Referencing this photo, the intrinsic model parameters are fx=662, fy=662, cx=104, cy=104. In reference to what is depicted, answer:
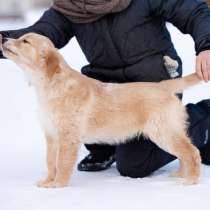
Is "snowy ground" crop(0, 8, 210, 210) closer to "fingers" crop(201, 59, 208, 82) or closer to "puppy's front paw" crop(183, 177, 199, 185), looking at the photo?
"puppy's front paw" crop(183, 177, 199, 185)

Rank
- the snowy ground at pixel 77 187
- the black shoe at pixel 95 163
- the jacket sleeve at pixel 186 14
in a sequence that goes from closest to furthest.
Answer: the snowy ground at pixel 77 187, the jacket sleeve at pixel 186 14, the black shoe at pixel 95 163

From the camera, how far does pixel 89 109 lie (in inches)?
137

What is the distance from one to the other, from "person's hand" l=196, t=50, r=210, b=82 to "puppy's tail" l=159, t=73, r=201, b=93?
2.1 inches

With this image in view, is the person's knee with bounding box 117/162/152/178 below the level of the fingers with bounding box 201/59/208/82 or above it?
below

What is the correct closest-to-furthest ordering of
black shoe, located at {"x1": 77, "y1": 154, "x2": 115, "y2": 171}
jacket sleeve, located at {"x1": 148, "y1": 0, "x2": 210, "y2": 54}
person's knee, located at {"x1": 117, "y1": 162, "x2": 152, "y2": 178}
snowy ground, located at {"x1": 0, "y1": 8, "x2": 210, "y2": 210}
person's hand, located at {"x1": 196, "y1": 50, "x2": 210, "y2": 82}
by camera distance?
1. snowy ground, located at {"x1": 0, "y1": 8, "x2": 210, "y2": 210}
2. person's hand, located at {"x1": 196, "y1": 50, "x2": 210, "y2": 82}
3. jacket sleeve, located at {"x1": 148, "y1": 0, "x2": 210, "y2": 54}
4. person's knee, located at {"x1": 117, "y1": 162, "x2": 152, "y2": 178}
5. black shoe, located at {"x1": 77, "y1": 154, "x2": 115, "y2": 171}

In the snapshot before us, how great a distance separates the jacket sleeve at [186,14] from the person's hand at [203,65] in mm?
135

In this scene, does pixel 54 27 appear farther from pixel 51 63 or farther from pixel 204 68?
pixel 204 68

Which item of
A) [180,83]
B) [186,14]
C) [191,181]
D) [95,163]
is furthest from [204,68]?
[95,163]

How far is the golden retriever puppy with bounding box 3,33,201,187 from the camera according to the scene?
3436 mm

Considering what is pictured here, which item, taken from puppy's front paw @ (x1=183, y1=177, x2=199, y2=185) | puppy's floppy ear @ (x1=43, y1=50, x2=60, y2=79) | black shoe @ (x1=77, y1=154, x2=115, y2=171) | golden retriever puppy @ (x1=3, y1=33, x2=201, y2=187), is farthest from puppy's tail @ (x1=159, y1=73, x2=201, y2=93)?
black shoe @ (x1=77, y1=154, x2=115, y2=171)

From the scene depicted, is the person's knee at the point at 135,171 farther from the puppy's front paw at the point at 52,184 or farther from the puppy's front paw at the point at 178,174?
the puppy's front paw at the point at 52,184

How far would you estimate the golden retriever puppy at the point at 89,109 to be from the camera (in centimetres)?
344

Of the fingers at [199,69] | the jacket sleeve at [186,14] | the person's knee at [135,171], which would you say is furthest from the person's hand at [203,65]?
the person's knee at [135,171]

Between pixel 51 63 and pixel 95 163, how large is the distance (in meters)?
0.80
